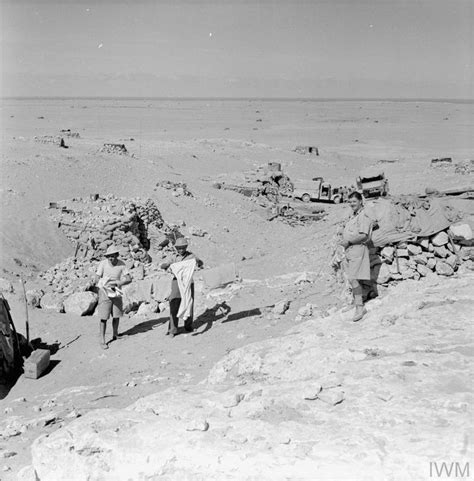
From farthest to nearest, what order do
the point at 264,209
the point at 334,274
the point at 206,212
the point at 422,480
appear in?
the point at 264,209 < the point at 206,212 < the point at 334,274 < the point at 422,480

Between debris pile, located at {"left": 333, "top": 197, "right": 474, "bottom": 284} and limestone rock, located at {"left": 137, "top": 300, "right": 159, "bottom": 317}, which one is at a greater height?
debris pile, located at {"left": 333, "top": 197, "right": 474, "bottom": 284}

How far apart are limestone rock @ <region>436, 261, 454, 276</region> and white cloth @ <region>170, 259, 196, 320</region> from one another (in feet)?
10.2

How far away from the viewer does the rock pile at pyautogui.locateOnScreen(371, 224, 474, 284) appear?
695 cm

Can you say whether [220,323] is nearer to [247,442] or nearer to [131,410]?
[131,410]

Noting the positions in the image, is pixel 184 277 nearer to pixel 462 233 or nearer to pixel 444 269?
pixel 444 269

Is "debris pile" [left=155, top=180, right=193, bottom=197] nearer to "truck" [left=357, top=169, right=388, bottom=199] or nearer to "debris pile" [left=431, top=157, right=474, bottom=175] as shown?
"truck" [left=357, top=169, right=388, bottom=199]

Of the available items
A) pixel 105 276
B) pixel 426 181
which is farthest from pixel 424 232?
pixel 426 181

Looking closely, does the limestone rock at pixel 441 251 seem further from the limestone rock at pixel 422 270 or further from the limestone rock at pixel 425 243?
the limestone rock at pixel 422 270

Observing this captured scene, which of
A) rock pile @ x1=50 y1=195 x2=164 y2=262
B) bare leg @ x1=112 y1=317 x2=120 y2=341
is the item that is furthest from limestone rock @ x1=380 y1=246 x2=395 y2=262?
rock pile @ x1=50 y1=195 x2=164 y2=262

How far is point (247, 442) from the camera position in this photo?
11.6 feet

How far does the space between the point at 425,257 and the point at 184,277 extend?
311 cm

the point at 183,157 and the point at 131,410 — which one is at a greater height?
the point at 183,157

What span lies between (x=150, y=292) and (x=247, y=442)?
5.51 m

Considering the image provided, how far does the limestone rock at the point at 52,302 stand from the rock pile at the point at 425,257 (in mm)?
5038
